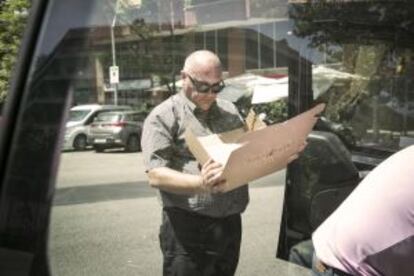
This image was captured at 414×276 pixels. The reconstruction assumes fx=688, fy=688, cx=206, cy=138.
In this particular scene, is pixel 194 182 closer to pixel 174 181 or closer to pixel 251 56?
pixel 174 181

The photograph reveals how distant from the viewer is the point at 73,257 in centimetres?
145

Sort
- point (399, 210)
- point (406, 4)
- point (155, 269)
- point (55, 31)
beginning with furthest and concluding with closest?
point (406, 4) < point (155, 269) < point (399, 210) < point (55, 31)

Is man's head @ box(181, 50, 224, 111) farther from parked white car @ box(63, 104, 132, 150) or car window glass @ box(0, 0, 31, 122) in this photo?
car window glass @ box(0, 0, 31, 122)

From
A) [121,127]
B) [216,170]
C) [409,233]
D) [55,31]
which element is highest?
[55,31]

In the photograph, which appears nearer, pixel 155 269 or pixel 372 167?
pixel 155 269

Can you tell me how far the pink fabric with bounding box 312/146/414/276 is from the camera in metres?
1.42

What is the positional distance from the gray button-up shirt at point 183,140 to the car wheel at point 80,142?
157 millimetres


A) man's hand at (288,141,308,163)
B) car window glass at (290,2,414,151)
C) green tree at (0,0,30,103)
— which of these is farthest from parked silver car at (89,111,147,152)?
car window glass at (290,2,414,151)

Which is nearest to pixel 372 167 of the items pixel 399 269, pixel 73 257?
pixel 399 269

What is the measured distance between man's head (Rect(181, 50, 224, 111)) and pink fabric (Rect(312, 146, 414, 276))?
0.39 m

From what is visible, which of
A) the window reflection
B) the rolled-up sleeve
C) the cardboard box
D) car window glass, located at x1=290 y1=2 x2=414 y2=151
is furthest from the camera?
car window glass, located at x1=290 y1=2 x2=414 y2=151

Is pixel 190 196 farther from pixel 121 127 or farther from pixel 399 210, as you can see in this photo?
pixel 399 210

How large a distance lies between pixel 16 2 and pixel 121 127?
36 cm

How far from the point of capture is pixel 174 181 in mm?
1611
